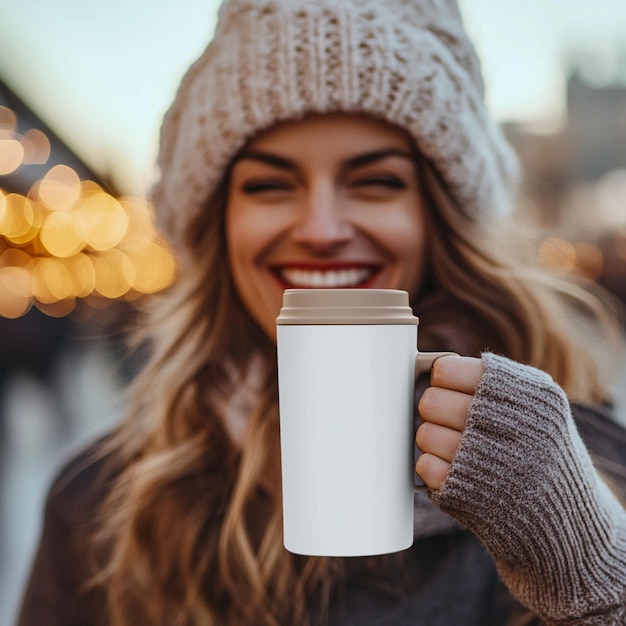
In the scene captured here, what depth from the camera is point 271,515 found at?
1058mm

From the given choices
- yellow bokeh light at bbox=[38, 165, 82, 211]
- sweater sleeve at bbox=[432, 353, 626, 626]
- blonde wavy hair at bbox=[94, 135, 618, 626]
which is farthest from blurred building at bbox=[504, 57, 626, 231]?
yellow bokeh light at bbox=[38, 165, 82, 211]

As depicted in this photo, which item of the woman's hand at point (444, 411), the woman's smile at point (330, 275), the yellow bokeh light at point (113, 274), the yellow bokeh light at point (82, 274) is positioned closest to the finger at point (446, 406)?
the woman's hand at point (444, 411)

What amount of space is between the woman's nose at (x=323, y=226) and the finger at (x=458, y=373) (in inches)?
15.3

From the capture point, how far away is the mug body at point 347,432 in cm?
56

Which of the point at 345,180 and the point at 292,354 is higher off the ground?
the point at 345,180

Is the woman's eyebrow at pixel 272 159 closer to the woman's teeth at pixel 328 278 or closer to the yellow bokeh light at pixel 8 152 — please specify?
the woman's teeth at pixel 328 278

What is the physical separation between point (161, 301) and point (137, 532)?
1.30ft

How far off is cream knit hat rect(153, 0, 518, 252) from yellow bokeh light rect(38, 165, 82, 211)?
1.12 ft

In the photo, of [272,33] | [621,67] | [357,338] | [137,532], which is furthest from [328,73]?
[137,532]

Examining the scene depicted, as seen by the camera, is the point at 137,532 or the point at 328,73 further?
the point at 137,532

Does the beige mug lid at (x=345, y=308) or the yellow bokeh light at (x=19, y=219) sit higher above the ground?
the yellow bokeh light at (x=19, y=219)

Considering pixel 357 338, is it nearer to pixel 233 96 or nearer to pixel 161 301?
pixel 233 96

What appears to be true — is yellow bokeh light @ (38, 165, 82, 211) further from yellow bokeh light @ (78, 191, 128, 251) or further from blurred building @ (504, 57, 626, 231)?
blurred building @ (504, 57, 626, 231)

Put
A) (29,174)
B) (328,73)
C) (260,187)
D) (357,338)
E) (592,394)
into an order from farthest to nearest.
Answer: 1. (29,174)
2. (592,394)
3. (260,187)
4. (328,73)
5. (357,338)
